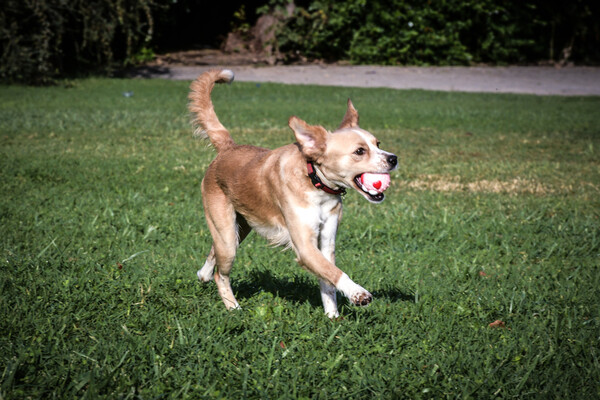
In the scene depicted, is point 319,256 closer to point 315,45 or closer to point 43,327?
point 43,327

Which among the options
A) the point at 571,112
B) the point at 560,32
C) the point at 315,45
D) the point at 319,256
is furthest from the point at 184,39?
the point at 319,256

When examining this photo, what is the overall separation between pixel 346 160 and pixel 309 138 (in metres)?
0.29

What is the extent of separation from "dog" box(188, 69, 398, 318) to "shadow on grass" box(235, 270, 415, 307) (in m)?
0.32

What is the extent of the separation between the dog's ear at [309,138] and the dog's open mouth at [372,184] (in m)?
0.31

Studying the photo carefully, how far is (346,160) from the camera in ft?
13.4

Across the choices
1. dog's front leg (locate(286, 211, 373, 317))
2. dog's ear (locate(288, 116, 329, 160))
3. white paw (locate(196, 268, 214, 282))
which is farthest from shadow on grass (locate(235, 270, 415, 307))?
dog's ear (locate(288, 116, 329, 160))

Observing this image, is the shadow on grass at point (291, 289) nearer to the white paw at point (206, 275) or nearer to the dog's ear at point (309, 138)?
the white paw at point (206, 275)

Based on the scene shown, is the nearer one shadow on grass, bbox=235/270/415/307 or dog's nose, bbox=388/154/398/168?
dog's nose, bbox=388/154/398/168

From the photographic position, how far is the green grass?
338 cm

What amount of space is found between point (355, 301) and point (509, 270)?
2.18 meters

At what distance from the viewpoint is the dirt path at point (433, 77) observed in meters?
20.4

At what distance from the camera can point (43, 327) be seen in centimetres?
371

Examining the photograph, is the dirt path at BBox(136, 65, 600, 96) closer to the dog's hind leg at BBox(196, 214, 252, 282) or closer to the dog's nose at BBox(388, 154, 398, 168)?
the dog's hind leg at BBox(196, 214, 252, 282)

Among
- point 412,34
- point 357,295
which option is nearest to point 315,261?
point 357,295
